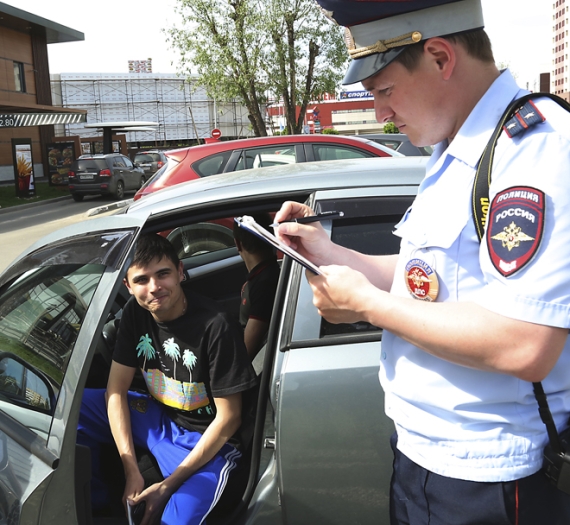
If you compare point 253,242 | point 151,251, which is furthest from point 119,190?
point 151,251

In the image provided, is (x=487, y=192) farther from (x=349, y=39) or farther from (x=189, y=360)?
(x=189, y=360)

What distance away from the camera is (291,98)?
22469 mm

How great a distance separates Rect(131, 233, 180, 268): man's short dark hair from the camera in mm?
2326

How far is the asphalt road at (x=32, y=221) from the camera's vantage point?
11.8 meters

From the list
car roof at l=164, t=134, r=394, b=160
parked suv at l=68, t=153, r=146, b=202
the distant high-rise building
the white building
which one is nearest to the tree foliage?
parked suv at l=68, t=153, r=146, b=202

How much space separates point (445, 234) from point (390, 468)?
1.02m

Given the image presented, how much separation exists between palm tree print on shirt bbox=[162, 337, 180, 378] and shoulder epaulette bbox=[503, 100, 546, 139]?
151cm

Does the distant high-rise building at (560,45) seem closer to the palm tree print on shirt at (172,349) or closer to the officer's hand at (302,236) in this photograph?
the palm tree print on shirt at (172,349)

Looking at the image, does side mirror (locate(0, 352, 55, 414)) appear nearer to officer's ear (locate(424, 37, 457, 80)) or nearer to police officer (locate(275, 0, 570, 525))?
police officer (locate(275, 0, 570, 525))

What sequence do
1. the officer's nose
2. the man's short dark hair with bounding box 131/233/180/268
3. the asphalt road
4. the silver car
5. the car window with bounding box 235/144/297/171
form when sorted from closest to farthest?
the officer's nose < the silver car < the man's short dark hair with bounding box 131/233/180/268 < the car window with bounding box 235/144/297/171 < the asphalt road

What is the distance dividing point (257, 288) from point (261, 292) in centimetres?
4

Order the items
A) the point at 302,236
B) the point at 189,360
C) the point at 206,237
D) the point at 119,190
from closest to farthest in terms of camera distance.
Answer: the point at 302,236 < the point at 189,360 < the point at 206,237 < the point at 119,190

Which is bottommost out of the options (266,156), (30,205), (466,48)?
(30,205)

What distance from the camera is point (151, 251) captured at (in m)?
2.35
